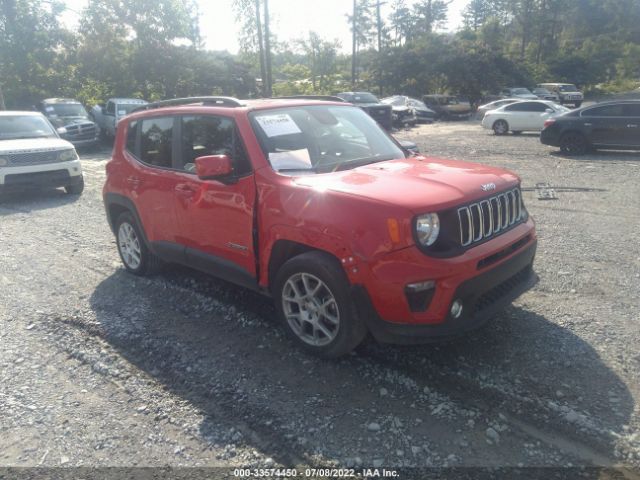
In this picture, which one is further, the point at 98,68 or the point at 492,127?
the point at 98,68

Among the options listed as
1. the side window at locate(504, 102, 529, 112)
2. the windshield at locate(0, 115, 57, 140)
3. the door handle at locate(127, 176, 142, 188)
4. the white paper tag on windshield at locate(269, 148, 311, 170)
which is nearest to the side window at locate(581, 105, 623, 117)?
the side window at locate(504, 102, 529, 112)

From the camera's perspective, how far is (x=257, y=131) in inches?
166

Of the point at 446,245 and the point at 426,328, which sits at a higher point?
the point at 446,245

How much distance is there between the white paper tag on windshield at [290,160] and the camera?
407cm

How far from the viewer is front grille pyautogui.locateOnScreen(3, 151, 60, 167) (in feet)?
32.8

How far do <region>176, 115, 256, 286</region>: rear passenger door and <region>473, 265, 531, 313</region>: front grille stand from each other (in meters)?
1.76

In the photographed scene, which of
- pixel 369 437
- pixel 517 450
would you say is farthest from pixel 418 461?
pixel 517 450

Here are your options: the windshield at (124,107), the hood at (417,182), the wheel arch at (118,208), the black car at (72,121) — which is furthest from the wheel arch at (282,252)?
the windshield at (124,107)

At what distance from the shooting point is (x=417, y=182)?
12.1ft

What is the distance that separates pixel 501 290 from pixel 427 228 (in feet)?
2.88

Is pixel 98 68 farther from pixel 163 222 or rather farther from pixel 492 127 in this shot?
pixel 163 222

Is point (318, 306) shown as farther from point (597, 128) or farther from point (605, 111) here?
point (605, 111)

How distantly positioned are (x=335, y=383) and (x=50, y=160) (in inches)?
357

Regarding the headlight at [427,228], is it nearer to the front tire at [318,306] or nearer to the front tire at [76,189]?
the front tire at [318,306]
